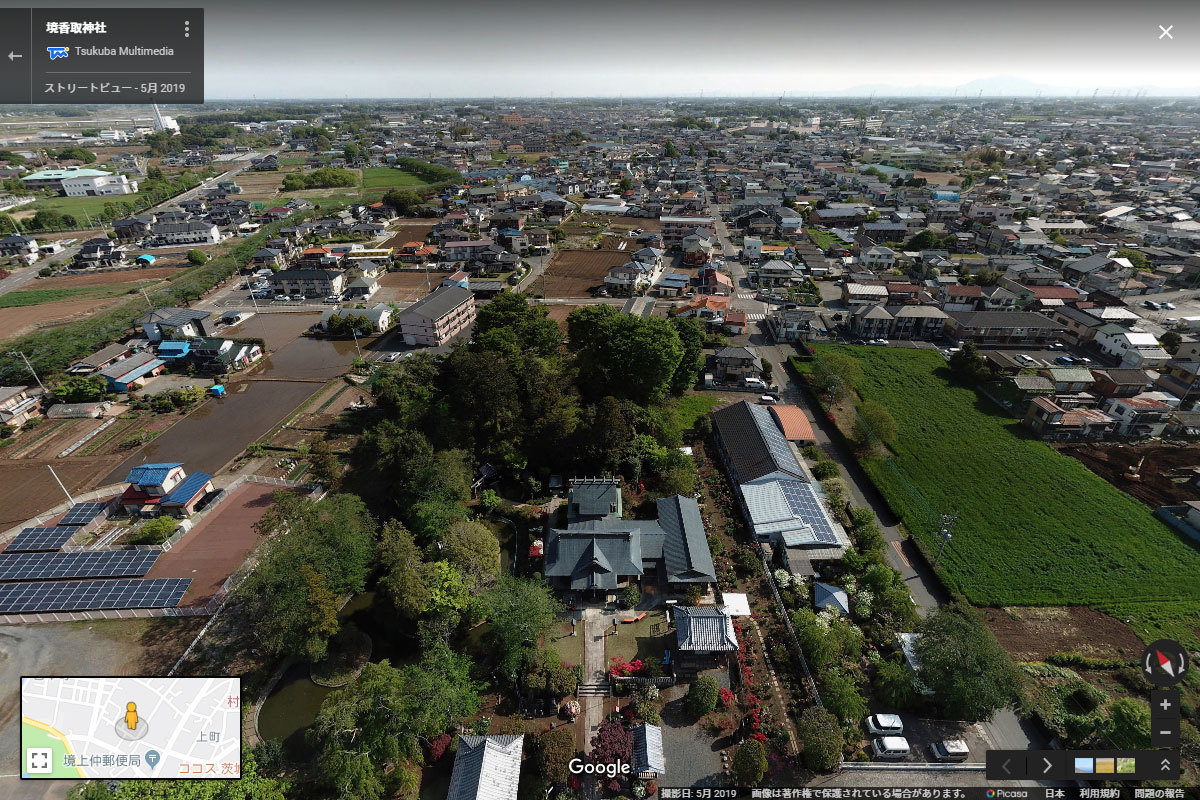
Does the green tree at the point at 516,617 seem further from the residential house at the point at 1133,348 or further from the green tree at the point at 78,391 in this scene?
the residential house at the point at 1133,348

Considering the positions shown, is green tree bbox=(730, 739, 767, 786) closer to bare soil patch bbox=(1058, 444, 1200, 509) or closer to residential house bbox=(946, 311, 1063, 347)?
bare soil patch bbox=(1058, 444, 1200, 509)

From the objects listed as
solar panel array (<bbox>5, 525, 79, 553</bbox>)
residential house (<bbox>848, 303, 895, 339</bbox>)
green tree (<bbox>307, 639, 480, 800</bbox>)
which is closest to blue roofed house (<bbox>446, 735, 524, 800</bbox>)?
green tree (<bbox>307, 639, 480, 800</bbox>)

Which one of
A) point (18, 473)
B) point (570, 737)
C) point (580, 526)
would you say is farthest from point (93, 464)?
point (570, 737)

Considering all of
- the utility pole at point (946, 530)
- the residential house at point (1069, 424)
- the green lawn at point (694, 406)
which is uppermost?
the residential house at point (1069, 424)

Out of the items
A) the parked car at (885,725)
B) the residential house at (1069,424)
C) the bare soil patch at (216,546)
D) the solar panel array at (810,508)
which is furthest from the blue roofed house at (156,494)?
the residential house at (1069,424)

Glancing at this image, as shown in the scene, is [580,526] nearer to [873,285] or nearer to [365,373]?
[365,373]

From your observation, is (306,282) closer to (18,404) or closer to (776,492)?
(18,404)
